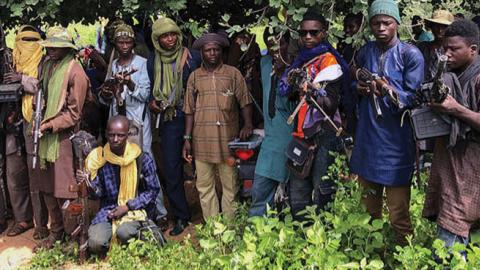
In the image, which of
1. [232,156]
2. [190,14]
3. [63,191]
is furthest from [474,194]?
[190,14]

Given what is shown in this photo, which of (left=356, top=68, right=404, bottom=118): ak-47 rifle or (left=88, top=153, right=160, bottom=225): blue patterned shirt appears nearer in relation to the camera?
(left=356, top=68, right=404, bottom=118): ak-47 rifle

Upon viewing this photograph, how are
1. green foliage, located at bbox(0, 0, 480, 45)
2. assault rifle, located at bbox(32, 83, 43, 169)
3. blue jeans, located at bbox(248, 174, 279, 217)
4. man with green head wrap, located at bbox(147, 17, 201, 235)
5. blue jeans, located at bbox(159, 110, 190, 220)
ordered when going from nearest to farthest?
green foliage, located at bbox(0, 0, 480, 45), blue jeans, located at bbox(248, 174, 279, 217), assault rifle, located at bbox(32, 83, 43, 169), man with green head wrap, located at bbox(147, 17, 201, 235), blue jeans, located at bbox(159, 110, 190, 220)

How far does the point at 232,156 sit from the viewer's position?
496 centimetres

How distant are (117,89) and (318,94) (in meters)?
2.02

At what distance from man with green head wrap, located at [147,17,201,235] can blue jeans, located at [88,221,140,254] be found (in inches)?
24.8

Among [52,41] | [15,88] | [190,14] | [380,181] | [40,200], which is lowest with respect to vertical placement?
[40,200]

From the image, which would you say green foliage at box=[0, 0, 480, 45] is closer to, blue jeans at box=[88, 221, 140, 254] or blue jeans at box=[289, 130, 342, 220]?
blue jeans at box=[289, 130, 342, 220]

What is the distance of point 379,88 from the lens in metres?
3.56

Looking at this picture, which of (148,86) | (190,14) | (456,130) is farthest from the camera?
(190,14)

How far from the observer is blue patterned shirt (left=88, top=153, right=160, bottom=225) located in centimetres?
479

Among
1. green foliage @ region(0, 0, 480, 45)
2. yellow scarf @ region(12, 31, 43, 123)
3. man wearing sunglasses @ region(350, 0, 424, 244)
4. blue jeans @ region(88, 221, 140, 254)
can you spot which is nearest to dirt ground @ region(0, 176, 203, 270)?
blue jeans @ region(88, 221, 140, 254)

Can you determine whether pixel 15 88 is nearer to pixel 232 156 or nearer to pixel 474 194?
A: pixel 232 156

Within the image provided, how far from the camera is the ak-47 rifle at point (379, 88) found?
3498mm

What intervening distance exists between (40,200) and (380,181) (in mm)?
3289
